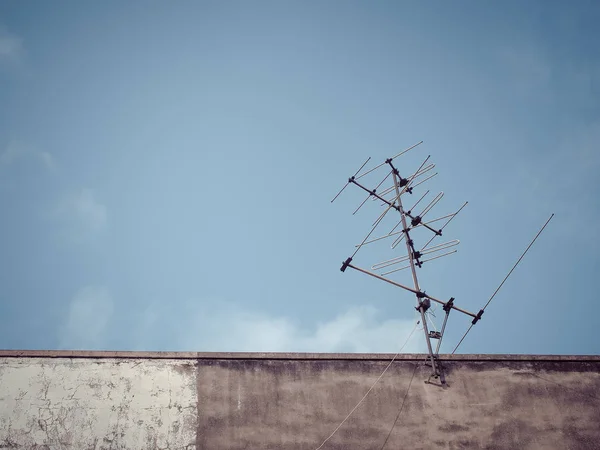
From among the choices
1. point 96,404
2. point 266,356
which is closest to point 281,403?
point 266,356

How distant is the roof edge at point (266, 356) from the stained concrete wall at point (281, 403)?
0.07 feet

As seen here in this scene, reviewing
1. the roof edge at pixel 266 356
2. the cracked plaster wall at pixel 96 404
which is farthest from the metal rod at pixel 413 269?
the cracked plaster wall at pixel 96 404

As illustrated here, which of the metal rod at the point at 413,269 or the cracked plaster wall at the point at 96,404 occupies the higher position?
the metal rod at the point at 413,269

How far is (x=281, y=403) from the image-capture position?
877cm

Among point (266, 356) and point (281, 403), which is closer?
point (281, 403)

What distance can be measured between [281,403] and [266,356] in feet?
2.62

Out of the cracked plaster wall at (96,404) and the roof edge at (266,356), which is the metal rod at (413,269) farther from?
the cracked plaster wall at (96,404)

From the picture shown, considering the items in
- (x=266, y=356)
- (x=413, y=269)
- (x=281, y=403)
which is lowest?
(x=281, y=403)

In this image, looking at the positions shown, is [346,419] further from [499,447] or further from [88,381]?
[88,381]

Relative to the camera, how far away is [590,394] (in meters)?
9.33

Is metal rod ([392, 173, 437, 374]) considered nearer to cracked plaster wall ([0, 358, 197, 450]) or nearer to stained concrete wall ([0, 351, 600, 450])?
stained concrete wall ([0, 351, 600, 450])

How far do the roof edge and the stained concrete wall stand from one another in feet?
0.07

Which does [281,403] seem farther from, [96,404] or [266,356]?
[96,404]

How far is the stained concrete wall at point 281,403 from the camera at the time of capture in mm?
8336
